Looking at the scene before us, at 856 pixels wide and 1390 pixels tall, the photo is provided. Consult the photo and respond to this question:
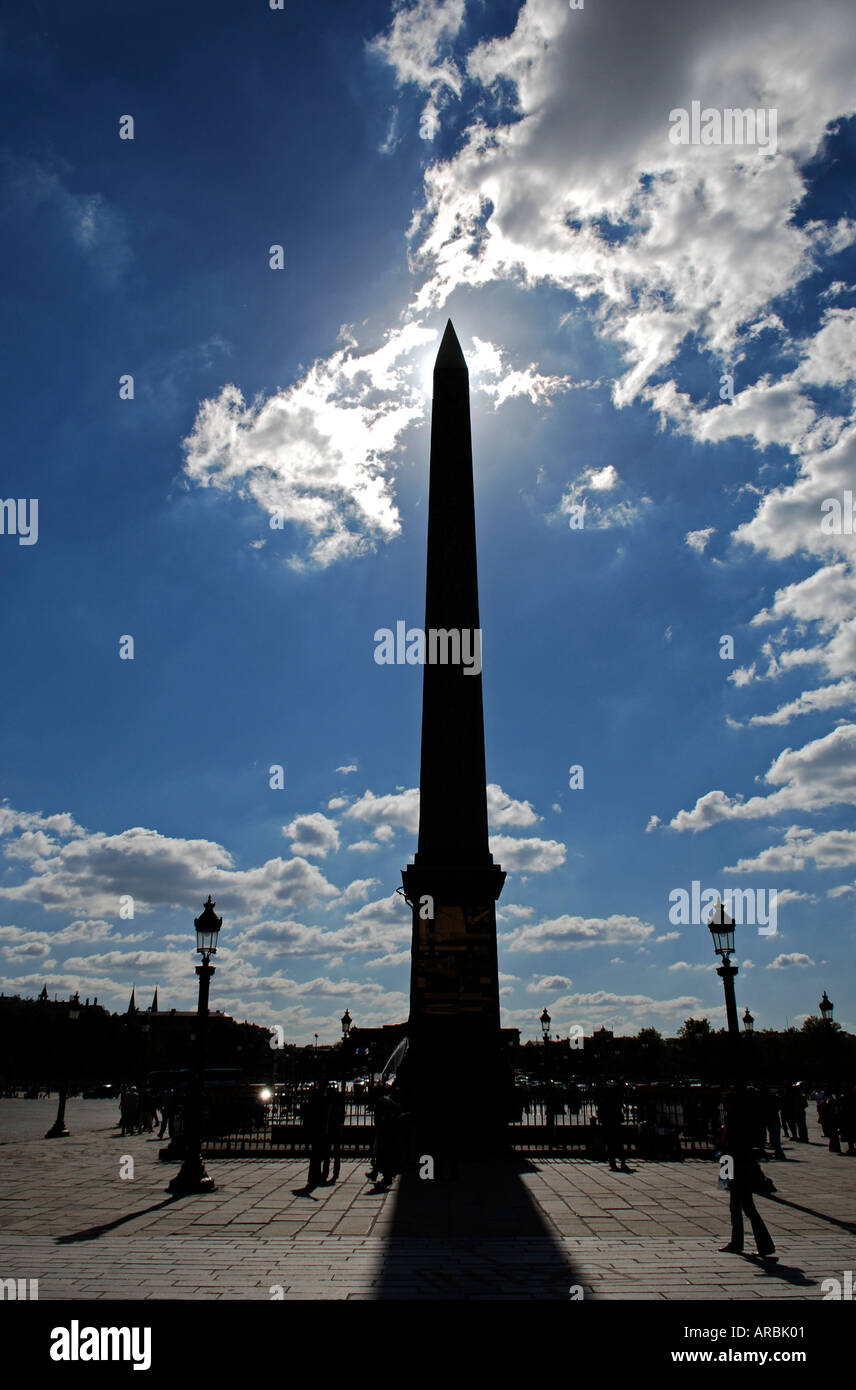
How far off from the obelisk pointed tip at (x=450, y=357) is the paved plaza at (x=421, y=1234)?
2154cm

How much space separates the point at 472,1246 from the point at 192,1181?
634 centimetres

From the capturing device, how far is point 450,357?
85.1 feet

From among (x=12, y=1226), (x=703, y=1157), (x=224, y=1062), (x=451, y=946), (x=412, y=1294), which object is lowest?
(x=224, y=1062)

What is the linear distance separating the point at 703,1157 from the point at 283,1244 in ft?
43.1

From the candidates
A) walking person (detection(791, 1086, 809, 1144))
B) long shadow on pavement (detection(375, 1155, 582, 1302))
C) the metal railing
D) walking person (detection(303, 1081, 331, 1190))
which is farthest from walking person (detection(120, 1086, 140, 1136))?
walking person (detection(791, 1086, 809, 1144))

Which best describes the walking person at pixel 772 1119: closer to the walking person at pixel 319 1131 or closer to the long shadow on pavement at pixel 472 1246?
the long shadow on pavement at pixel 472 1246

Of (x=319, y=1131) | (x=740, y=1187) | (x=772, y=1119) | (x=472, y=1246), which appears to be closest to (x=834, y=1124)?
(x=772, y=1119)

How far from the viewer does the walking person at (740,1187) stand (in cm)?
852

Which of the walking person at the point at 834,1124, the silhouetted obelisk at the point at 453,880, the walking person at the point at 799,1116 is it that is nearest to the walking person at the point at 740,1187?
A: the silhouetted obelisk at the point at 453,880

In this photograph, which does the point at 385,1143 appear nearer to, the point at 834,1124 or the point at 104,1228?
the point at 104,1228

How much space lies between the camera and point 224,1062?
102062 millimetres

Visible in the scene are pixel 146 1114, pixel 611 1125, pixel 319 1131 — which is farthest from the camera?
pixel 146 1114
